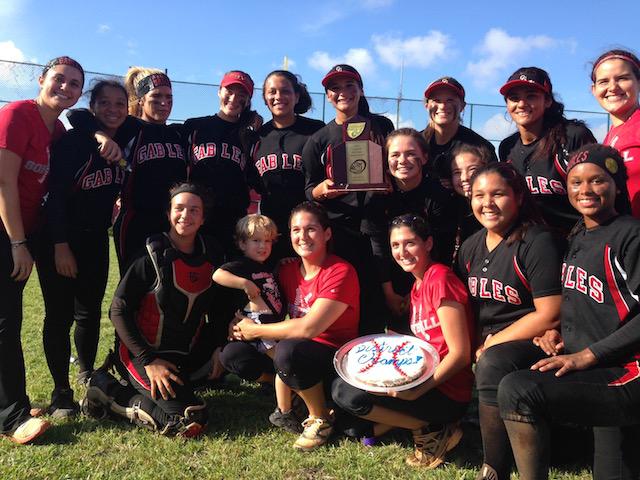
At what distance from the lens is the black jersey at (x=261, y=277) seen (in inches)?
144

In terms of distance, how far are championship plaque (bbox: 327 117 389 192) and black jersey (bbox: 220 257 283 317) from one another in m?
0.78

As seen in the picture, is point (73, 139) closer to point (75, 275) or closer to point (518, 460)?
point (75, 275)

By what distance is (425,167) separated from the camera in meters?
3.72

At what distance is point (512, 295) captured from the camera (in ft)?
9.52

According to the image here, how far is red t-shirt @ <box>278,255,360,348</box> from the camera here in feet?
11.2

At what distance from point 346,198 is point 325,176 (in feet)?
0.77

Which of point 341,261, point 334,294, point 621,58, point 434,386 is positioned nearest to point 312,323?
point 334,294

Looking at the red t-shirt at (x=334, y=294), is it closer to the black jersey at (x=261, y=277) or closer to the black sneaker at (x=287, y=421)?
the black jersey at (x=261, y=277)

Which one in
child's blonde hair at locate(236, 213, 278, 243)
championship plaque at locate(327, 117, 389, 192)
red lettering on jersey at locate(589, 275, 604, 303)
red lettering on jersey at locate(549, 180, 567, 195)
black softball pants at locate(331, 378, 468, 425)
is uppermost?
championship plaque at locate(327, 117, 389, 192)

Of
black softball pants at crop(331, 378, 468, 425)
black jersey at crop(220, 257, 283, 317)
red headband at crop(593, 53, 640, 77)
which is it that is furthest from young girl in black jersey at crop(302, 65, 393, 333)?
red headband at crop(593, 53, 640, 77)

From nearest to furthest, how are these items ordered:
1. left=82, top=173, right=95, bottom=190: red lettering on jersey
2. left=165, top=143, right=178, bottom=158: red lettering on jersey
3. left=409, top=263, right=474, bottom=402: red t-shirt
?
left=409, top=263, right=474, bottom=402: red t-shirt
left=82, top=173, right=95, bottom=190: red lettering on jersey
left=165, top=143, right=178, bottom=158: red lettering on jersey

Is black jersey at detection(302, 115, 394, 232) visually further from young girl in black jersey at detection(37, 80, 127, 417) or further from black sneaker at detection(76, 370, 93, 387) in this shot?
black sneaker at detection(76, 370, 93, 387)

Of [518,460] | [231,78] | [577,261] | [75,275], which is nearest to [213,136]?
[231,78]

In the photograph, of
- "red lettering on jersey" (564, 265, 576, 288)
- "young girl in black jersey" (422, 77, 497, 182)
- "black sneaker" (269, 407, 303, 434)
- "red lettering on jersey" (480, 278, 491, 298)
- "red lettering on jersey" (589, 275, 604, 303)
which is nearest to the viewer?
"red lettering on jersey" (589, 275, 604, 303)
